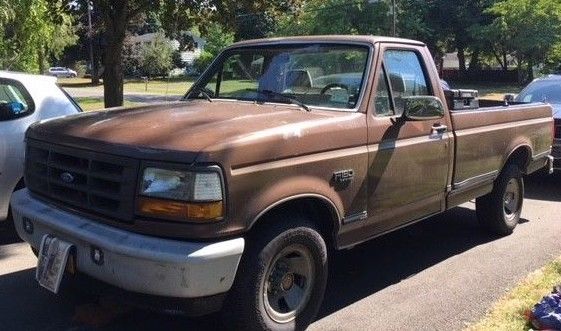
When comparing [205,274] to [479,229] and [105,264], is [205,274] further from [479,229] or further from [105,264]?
[479,229]

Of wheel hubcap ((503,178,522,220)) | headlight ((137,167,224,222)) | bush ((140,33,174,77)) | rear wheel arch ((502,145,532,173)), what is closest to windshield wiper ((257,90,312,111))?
headlight ((137,167,224,222))

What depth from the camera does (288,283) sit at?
13.1 ft

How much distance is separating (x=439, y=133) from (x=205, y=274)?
2.53m

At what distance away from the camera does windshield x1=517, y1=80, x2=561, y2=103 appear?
10.0 meters

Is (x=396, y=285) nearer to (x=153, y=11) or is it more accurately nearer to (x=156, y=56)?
(x=153, y=11)

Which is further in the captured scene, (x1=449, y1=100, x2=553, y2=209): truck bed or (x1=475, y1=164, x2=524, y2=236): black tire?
(x1=475, y1=164, x2=524, y2=236): black tire

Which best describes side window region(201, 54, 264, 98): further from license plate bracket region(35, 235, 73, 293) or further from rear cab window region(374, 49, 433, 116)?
license plate bracket region(35, 235, 73, 293)

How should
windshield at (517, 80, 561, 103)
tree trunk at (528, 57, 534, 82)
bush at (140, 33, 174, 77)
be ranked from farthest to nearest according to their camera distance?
bush at (140, 33, 174, 77)
tree trunk at (528, 57, 534, 82)
windshield at (517, 80, 561, 103)

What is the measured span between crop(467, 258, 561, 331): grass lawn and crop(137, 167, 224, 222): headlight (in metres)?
1.96

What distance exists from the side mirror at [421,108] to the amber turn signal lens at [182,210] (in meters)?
1.86

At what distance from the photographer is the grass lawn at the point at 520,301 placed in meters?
4.21

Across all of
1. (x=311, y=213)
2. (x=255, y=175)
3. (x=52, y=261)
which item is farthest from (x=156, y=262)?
(x=311, y=213)

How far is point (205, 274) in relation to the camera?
3.32 metres

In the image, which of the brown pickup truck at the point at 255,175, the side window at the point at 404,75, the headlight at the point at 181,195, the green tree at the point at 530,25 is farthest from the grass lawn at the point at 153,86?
the headlight at the point at 181,195
